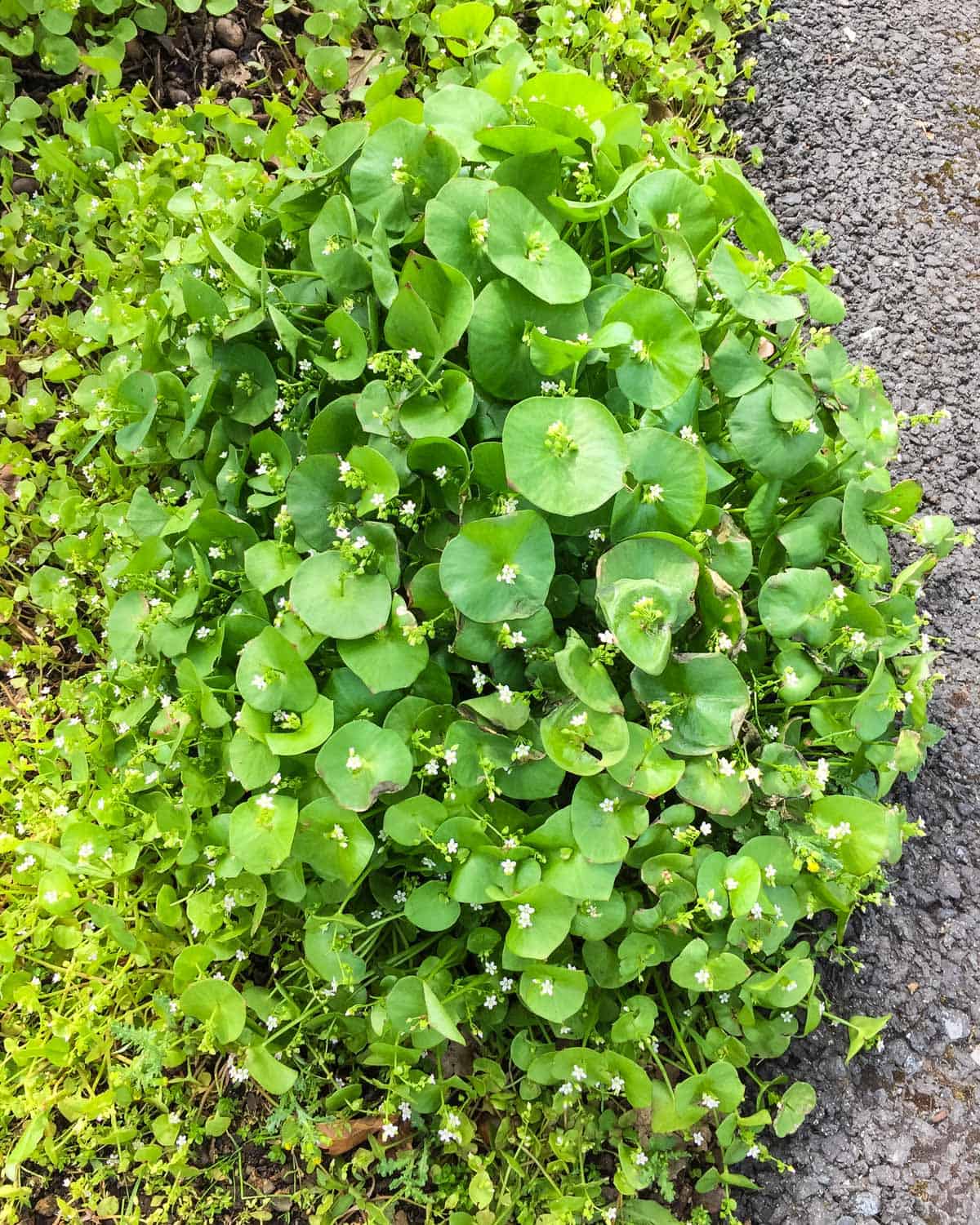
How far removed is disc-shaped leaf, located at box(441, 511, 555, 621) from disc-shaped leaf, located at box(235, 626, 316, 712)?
0.36m

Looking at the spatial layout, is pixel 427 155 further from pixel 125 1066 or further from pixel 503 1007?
pixel 125 1066

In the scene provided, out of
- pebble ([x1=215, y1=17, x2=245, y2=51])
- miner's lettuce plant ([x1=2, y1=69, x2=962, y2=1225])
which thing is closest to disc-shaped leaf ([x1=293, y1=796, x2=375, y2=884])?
miner's lettuce plant ([x1=2, y1=69, x2=962, y2=1225])

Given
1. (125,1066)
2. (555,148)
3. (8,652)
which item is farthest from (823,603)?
(8,652)

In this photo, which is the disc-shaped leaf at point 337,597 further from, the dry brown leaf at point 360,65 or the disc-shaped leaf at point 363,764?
the dry brown leaf at point 360,65

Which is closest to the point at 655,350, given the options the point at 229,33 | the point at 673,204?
the point at 673,204

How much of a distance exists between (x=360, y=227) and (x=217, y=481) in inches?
27.3

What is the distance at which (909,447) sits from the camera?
2.66 meters

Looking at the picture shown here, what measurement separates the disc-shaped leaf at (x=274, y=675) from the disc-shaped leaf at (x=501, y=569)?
0.36 metres

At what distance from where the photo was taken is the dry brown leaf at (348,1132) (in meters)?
2.01

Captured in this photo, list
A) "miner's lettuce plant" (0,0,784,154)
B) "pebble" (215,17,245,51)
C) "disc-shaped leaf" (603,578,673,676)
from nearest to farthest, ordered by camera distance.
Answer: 1. "disc-shaped leaf" (603,578,673,676)
2. "miner's lettuce plant" (0,0,784,154)
3. "pebble" (215,17,245,51)

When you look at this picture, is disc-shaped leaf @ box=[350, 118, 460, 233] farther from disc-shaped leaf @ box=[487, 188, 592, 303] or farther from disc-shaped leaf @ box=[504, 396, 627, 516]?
disc-shaped leaf @ box=[504, 396, 627, 516]

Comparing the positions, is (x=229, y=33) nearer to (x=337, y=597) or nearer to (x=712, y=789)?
(x=337, y=597)

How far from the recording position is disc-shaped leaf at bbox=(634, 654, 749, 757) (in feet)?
5.83

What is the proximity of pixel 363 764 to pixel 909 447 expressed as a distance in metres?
1.95
